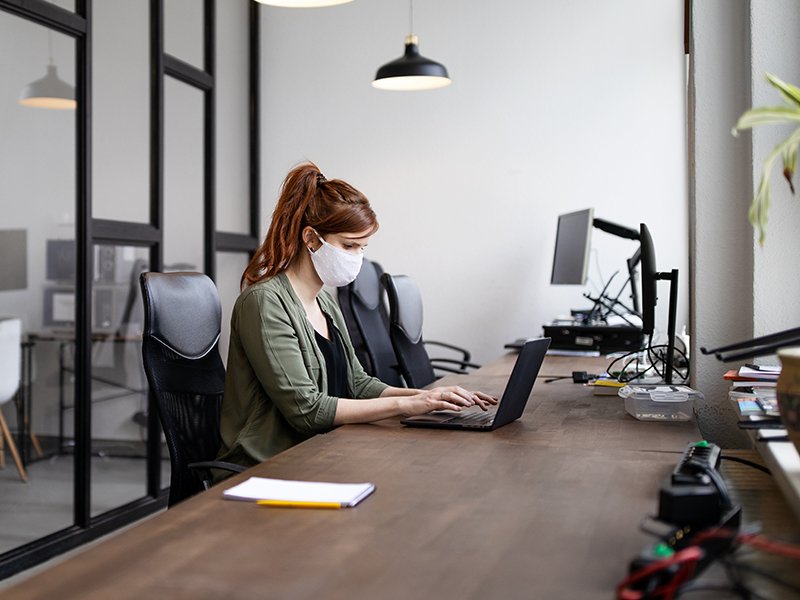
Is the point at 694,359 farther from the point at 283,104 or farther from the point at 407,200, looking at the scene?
the point at 283,104

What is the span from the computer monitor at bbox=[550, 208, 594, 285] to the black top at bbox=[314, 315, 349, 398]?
6.32 feet

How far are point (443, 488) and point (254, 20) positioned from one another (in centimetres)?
462

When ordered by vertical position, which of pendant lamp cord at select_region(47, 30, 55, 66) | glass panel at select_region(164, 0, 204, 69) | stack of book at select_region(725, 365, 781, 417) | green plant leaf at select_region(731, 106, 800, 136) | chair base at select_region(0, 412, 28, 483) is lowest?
chair base at select_region(0, 412, 28, 483)

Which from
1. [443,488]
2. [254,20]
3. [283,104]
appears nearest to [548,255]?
[283,104]

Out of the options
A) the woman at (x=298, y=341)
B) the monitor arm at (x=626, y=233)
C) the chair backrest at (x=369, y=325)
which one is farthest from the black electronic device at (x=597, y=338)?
the woman at (x=298, y=341)

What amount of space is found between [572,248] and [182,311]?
2570 millimetres

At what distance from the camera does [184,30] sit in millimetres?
4766

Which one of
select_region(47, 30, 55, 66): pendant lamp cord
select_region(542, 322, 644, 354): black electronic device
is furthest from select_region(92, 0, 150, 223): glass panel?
select_region(542, 322, 644, 354): black electronic device

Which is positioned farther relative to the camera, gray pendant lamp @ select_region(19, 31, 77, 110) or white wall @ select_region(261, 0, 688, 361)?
white wall @ select_region(261, 0, 688, 361)

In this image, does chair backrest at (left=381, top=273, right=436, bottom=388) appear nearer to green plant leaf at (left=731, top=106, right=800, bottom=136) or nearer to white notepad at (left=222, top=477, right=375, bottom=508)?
white notepad at (left=222, top=477, right=375, bottom=508)

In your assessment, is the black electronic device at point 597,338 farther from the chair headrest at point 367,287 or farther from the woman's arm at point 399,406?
the woman's arm at point 399,406

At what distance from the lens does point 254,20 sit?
5.62 metres

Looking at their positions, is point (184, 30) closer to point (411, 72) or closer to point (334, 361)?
point (411, 72)

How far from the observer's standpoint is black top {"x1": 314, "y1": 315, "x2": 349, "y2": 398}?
2.59 meters
